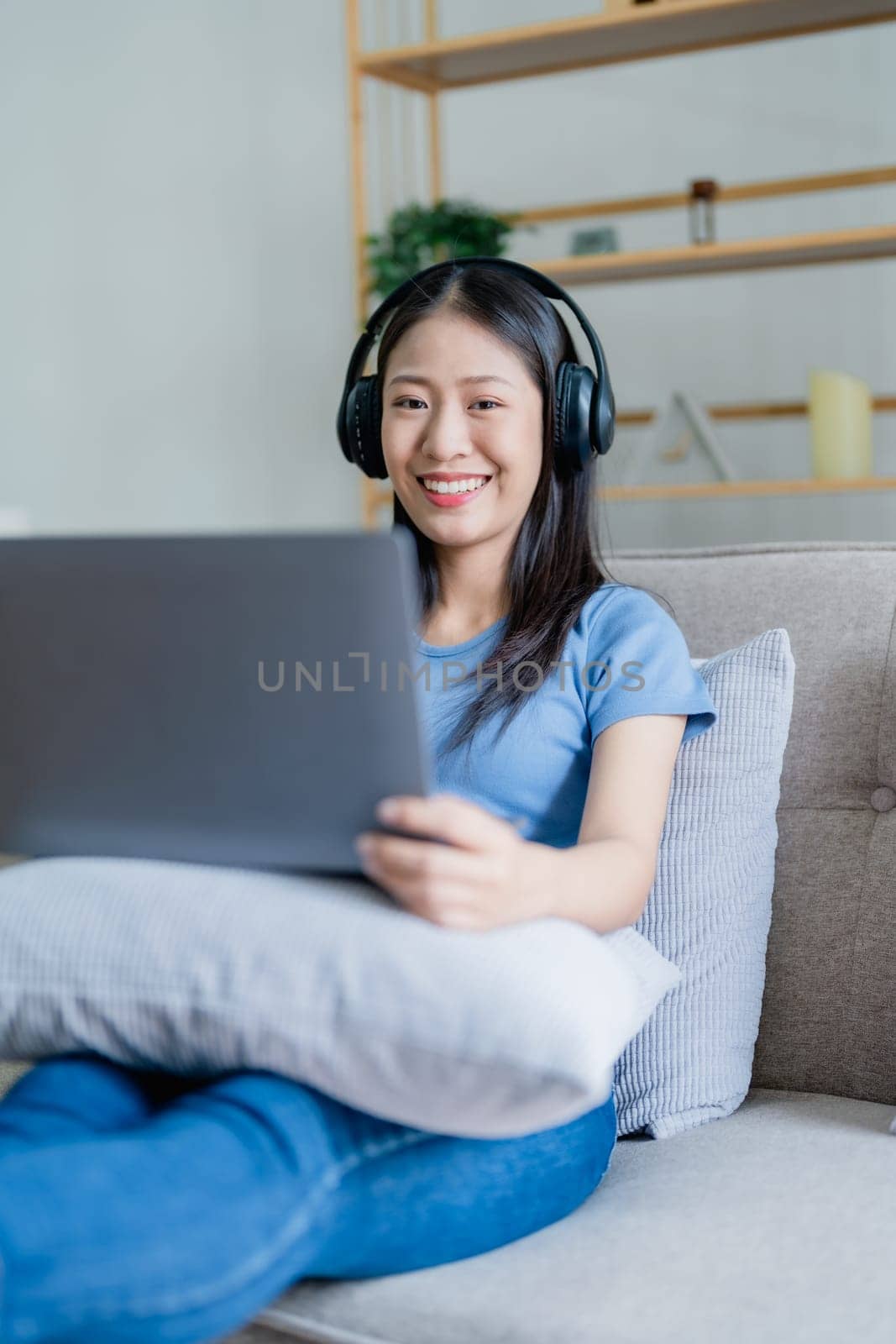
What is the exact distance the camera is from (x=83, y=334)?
3.40 m

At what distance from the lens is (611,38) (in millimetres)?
2564

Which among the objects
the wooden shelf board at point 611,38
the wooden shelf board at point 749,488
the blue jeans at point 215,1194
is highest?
the wooden shelf board at point 611,38

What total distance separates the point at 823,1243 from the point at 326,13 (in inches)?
123

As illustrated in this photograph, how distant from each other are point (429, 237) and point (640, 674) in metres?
1.85

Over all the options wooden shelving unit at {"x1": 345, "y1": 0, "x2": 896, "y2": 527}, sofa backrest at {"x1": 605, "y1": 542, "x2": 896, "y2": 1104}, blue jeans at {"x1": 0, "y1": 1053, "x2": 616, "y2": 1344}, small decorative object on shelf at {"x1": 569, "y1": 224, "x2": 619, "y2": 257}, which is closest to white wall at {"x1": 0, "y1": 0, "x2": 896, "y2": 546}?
wooden shelving unit at {"x1": 345, "y1": 0, "x2": 896, "y2": 527}

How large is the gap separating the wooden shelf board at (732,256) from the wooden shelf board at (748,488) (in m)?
0.40

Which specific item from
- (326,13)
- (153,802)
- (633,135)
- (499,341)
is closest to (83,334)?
(326,13)

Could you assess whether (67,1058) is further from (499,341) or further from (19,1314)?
(499,341)

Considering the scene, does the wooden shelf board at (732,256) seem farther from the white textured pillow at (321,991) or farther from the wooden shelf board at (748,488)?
the white textured pillow at (321,991)

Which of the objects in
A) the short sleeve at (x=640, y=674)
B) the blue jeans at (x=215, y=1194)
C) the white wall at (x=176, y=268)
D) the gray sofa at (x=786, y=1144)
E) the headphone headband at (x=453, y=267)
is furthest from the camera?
the white wall at (x=176, y=268)

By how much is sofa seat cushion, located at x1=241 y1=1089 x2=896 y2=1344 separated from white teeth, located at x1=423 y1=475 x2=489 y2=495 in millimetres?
554

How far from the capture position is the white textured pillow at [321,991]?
0.78 m

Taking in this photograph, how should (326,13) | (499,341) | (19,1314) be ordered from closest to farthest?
(19,1314)
(499,341)
(326,13)

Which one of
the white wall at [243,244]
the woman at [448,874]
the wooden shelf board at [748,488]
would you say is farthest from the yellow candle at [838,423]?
the woman at [448,874]
